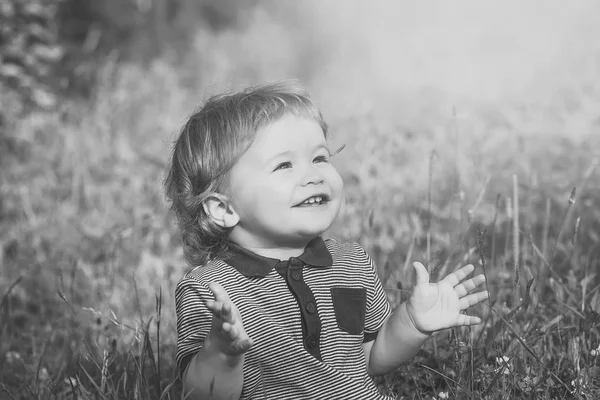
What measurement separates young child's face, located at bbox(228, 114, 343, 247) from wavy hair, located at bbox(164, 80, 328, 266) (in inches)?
1.4

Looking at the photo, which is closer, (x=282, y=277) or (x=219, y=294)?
(x=219, y=294)

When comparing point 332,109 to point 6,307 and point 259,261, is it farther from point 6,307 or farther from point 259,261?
point 259,261

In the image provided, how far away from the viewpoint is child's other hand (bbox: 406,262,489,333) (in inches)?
81.6

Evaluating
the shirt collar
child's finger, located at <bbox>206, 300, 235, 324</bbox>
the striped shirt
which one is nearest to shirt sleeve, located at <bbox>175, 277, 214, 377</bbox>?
the striped shirt

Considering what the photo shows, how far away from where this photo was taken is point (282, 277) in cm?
208

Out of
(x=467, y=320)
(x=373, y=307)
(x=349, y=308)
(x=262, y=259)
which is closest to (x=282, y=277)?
(x=262, y=259)

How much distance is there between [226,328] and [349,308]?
1.66 feet

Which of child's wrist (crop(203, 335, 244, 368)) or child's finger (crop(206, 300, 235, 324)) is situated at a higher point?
child's finger (crop(206, 300, 235, 324))

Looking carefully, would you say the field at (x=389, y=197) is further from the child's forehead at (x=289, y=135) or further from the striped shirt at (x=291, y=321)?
the child's forehead at (x=289, y=135)

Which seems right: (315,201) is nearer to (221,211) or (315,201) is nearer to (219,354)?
(221,211)

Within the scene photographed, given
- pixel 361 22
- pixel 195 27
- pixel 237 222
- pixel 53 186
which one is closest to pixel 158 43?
pixel 195 27

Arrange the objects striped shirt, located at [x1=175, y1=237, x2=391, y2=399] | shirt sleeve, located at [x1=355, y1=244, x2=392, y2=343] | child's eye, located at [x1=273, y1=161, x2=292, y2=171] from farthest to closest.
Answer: shirt sleeve, located at [x1=355, y1=244, x2=392, y2=343], child's eye, located at [x1=273, y1=161, x2=292, y2=171], striped shirt, located at [x1=175, y1=237, x2=391, y2=399]

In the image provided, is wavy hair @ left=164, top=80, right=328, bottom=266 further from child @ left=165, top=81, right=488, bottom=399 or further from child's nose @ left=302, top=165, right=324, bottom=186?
child's nose @ left=302, top=165, right=324, bottom=186

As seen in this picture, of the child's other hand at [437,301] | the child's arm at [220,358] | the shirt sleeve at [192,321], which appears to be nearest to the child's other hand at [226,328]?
the child's arm at [220,358]
